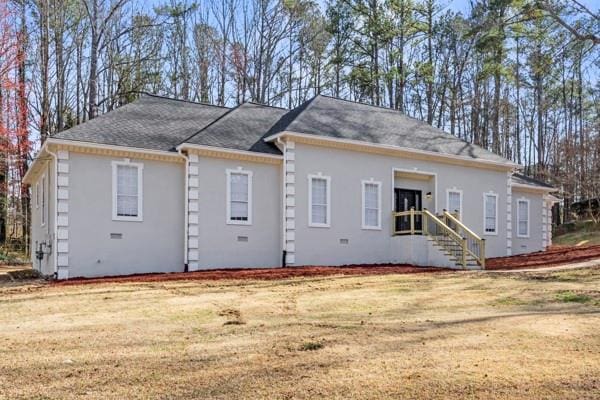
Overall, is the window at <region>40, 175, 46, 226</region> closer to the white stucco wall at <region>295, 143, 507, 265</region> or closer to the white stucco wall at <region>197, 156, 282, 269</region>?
the white stucco wall at <region>197, 156, 282, 269</region>

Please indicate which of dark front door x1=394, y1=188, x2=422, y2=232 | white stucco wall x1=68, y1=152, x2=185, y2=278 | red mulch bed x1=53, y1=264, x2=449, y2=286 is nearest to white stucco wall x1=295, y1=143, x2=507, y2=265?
dark front door x1=394, y1=188, x2=422, y2=232

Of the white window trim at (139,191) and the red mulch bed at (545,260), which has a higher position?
the white window trim at (139,191)

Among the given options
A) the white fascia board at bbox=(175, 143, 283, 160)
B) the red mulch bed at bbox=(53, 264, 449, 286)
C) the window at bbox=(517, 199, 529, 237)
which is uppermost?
the white fascia board at bbox=(175, 143, 283, 160)

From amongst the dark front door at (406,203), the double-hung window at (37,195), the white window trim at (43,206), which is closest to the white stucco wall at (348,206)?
the dark front door at (406,203)

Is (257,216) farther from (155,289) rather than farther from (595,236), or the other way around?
(595,236)

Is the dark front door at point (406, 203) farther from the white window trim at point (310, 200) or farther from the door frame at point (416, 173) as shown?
the white window trim at point (310, 200)

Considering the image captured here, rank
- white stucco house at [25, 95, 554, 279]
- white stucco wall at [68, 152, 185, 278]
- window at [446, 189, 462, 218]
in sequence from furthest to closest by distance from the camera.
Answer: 1. window at [446, 189, 462, 218]
2. white stucco house at [25, 95, 554, 279]
3. white stucco wall at [68, 152, 185, 278]

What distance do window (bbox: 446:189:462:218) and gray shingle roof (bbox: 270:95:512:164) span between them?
1402 millimetres

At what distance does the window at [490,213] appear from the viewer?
20.7 metres

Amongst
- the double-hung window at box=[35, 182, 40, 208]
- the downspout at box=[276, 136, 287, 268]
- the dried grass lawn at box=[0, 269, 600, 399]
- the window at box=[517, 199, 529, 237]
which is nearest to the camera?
the dried grass lawn at box=[0, 269, 600, 399]

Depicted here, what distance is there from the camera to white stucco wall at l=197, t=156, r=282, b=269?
609 inches

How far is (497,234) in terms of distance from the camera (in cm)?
2112

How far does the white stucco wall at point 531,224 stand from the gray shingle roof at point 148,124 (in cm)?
1292

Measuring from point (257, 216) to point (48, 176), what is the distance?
6.19 m
